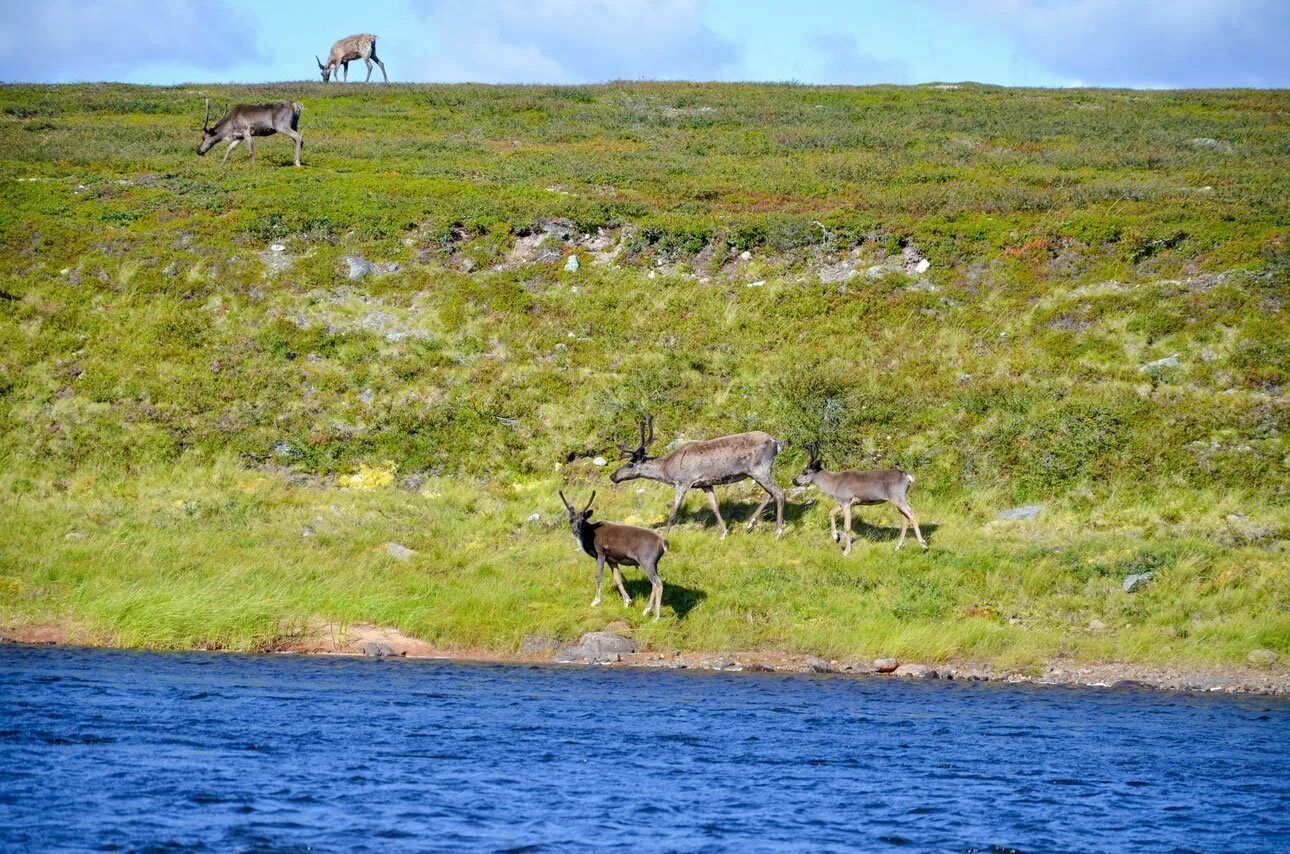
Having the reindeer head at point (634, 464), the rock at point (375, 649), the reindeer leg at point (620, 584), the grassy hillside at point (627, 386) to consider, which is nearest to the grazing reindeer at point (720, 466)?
the reindeer head at point (634, 464)

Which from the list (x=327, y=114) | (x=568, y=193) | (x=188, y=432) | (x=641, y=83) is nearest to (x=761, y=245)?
(x=568, y=193)

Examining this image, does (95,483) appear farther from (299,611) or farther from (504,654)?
(504,654)

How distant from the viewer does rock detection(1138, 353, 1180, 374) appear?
30.5m

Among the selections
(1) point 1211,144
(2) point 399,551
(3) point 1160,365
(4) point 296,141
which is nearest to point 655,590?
(2) point 399,551

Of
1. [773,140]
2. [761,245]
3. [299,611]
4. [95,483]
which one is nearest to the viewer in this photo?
[299,611]

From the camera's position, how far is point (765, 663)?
63.3 feet

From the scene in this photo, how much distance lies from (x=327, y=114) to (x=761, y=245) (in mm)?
30993

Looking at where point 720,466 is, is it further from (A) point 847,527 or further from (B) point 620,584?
(B) point 620,584

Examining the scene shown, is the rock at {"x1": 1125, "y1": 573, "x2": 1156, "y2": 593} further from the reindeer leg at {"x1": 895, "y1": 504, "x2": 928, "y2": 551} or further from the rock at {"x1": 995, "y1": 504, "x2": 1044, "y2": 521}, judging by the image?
the rock at {"x1": 995, "y1": 504, "x2": 1044, "y2": 521}

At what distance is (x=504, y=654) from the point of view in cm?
1953

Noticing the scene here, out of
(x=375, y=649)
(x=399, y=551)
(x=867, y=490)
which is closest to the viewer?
(x=375, y=649)

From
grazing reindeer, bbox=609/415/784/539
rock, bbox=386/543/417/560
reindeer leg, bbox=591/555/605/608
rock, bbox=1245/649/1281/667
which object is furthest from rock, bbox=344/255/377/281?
rock, bbox=1245/649/1281/667

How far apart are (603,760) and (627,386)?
17093mm

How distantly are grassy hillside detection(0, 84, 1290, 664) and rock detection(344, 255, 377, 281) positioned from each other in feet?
0.65
